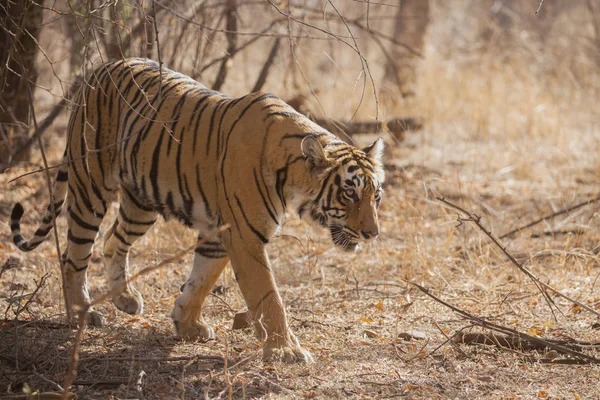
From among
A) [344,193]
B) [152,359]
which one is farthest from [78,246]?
[344,193]

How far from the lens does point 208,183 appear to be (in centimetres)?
412

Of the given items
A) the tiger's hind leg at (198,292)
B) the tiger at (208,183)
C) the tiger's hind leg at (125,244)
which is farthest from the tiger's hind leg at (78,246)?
the tiger's hind leg at (198,292)

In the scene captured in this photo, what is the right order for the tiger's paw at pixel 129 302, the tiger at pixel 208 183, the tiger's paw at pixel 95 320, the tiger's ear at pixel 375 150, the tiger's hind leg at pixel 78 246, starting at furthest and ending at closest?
the tiger's paw at pixel 129 302
the tiger's hind leg at pixel 78 246
the tiger's paw at pixel 95 320
the tiger's ear at pixel 375 150
the tiger at pixel 208 183

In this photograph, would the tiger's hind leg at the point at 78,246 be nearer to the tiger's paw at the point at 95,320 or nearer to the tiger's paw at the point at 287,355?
the tiger's paw at the point at 95,320

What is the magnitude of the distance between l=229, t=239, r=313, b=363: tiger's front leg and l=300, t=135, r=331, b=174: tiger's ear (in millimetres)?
457

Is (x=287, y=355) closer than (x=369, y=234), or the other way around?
(x=287, y=355)

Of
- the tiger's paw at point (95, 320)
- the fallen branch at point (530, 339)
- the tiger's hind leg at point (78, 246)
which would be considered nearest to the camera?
the fallen branch at point (530, 339)

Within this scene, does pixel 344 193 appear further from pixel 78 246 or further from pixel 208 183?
pixel 78 246

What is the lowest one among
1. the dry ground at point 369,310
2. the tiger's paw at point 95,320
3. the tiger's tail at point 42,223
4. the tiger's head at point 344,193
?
the tiger's paw at point 95,320

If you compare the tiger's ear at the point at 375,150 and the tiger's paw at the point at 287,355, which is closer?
the tiger's paw at the point at 287,355

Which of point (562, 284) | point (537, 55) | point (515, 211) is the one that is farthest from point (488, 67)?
point (562, 284)

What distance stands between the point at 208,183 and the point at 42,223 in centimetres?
127

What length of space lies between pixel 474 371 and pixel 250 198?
1350mm

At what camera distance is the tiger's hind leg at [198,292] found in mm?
4254
